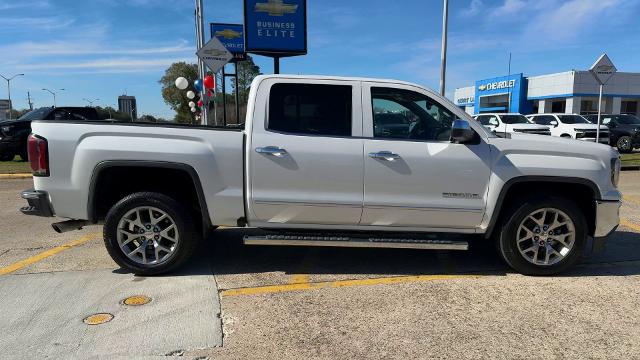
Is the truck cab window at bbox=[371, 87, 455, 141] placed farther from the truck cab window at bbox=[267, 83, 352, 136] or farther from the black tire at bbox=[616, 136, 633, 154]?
the black tire at bbox=[616, 136, 633, 154]

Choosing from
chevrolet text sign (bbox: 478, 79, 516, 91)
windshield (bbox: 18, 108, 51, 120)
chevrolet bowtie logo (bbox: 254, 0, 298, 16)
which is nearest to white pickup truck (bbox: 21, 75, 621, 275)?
windshield (bbox: 18, 108, 51, 120)

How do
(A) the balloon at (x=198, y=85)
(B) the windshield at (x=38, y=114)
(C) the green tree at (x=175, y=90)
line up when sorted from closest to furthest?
(B) the windshield at (x=38, y=114) < (A) the balloon at (x=198, y=85) < (C) the green tree at (x=175, y=90)

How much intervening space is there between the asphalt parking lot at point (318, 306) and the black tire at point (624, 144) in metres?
17.8

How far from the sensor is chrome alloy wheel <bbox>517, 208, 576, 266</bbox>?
474 cm

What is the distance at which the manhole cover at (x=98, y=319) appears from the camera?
3.71 metres

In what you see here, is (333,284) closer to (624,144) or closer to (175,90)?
(624,144)

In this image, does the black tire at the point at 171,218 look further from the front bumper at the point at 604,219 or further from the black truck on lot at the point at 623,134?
the black truck on lot at the point at 623,134

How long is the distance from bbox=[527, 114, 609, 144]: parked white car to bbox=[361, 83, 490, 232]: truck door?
16731 millimetres

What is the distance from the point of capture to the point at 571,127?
791 inches

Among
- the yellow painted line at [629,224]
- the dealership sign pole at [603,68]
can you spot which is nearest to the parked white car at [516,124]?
the dealership sign pole at [603,68]

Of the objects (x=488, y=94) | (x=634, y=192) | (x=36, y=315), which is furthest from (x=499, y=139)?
(x=488, y=94)

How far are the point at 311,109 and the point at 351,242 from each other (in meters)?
1.32

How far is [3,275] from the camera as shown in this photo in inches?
187

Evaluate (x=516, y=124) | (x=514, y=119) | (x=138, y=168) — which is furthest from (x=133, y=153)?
(x=514, y=119)
